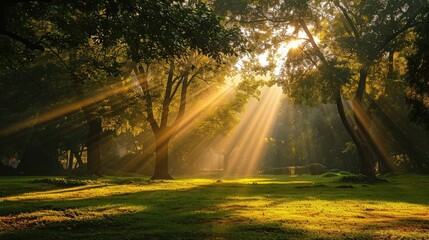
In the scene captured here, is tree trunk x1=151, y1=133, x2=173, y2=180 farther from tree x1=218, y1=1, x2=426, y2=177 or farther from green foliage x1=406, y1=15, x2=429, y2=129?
green foliage x1=406, y1=15, x2=429, y2=129

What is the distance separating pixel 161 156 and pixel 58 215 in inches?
1124

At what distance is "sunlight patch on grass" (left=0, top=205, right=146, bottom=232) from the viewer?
1155cm

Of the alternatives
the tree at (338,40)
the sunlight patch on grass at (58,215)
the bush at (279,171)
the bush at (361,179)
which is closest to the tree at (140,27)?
the sunlight patch on grass at (58,215)

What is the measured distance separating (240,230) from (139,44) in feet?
23.6

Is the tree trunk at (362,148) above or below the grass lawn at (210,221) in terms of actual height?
above

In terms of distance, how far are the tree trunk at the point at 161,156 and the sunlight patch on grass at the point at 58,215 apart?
979 inches

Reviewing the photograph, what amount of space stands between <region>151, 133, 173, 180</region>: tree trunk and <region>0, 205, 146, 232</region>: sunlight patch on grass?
24.9 metres

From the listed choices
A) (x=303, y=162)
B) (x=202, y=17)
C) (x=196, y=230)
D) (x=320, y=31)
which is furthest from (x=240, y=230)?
(x=303, y=162)

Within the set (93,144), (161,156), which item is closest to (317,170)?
(161,156)

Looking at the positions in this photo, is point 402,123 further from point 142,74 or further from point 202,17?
point 202,17

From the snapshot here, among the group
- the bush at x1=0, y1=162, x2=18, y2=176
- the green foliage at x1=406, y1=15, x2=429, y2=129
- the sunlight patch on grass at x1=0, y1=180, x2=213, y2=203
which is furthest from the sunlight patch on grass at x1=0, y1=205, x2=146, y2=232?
the bush at x1=0, y1=162, x2=18, y2=176

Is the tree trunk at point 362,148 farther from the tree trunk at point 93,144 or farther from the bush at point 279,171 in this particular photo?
the bush at point 279,171

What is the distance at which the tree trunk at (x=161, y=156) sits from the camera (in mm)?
41031

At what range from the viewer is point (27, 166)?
58.2 m
